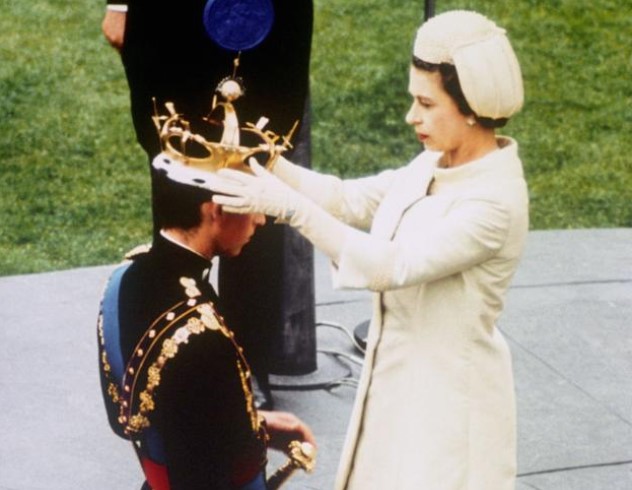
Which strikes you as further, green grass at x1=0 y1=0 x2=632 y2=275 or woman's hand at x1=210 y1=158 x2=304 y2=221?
green grass at x1=0 y1=0 x2=632 y2=275

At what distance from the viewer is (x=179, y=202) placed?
3176 millimetres

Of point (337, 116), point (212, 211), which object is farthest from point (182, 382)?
point (337, 116)

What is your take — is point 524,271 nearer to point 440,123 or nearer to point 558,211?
point 558,211

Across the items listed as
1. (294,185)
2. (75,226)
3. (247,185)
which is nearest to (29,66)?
(75,226)

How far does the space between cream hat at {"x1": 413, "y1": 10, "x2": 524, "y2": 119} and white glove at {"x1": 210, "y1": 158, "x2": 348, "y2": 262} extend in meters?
0.45

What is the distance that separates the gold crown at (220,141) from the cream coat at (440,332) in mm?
420

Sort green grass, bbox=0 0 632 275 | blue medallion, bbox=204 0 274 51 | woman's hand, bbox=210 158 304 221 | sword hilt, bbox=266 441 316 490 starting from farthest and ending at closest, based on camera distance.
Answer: green grass, bbox=0 0 632 275, sword hilt, bbox=266 441 316 490, woman's hand, bbox=210 158 304 221, blue medallion, bbox=204 0 274 51

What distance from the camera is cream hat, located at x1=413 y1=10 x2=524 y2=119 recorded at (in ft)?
11.5

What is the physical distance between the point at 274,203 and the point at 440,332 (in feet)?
2.23

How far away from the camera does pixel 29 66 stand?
11.9 m

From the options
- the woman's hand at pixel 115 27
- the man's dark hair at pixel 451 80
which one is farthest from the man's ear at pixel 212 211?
the woman's hand at pixel 115 27

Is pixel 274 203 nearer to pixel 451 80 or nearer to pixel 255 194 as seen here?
pixel 255 194

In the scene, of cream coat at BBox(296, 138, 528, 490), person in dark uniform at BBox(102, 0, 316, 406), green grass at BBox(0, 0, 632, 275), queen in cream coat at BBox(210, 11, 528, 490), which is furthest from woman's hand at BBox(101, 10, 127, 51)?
green grass at BBox(0, 0, 632, 275)

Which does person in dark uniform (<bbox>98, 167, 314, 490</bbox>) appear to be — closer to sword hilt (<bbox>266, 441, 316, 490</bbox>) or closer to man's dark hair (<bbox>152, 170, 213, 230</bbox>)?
man's dark hair (<bbox>152, 170, 213, 230</bbox>)
